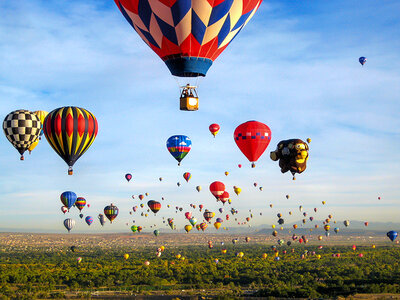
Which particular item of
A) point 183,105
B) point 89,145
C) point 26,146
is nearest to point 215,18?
point 183,105

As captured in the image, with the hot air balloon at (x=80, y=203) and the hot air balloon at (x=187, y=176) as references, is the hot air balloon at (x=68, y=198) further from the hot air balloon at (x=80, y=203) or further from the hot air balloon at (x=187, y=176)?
the hot air balloon at (x=187, y=176)

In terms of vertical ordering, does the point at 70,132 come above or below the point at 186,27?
below

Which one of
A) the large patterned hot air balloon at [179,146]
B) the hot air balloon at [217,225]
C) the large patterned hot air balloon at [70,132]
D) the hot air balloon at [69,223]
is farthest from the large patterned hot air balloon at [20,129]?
the hot air balloon at [217,225]

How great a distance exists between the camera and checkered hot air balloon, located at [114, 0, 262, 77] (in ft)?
90.9

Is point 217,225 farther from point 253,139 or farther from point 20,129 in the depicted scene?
point 20,129

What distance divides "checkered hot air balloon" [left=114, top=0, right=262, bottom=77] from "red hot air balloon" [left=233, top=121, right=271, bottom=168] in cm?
1409

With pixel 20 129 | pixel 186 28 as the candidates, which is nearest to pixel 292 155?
pixel 186 28

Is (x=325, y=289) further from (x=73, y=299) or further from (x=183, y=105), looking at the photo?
(x=183, y=105)

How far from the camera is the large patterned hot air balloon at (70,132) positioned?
38625 millimetres

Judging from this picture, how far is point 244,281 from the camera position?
85250 millimetres

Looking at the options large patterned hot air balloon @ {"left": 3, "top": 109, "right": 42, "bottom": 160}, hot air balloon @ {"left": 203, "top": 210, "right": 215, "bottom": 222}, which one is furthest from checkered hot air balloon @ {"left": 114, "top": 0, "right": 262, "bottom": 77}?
hot air balloon @ {"left": 203, "top": 210, "right": 215, "bottom": 222}

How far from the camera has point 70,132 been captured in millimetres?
38875

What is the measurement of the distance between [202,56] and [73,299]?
45944 mm

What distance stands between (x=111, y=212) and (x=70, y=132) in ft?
119
